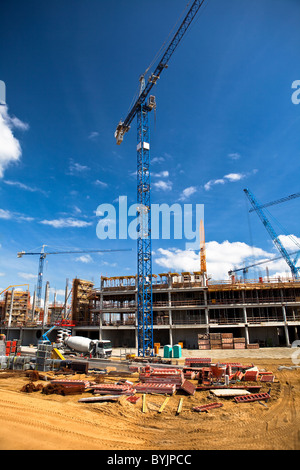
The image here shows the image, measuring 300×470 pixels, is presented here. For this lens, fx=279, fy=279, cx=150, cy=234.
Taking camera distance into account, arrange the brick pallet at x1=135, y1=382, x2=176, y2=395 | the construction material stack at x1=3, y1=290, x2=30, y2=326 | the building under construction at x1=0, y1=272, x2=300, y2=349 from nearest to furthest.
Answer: the brick pallet at x1=135, y1=382, x2=176, y2=395, the building under construction at x1=0, y1=272, x2=300, y2=349, the construction material stack at x1=3, y1=290, x2=30, y2=326

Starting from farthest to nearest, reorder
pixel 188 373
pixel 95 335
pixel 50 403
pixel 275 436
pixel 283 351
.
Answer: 1. pixel 95 335
2. pixel 283 351
3. pixel 188 373
4. pixel 50 403
5. pixel 275 436

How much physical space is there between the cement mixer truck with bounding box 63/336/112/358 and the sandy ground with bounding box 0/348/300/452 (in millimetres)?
15607

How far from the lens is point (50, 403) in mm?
13383

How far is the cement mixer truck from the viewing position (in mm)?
30359

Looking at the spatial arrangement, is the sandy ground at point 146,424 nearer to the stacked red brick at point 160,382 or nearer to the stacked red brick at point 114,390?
the stacked red brick at point 160,382

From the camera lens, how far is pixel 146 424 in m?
11.0

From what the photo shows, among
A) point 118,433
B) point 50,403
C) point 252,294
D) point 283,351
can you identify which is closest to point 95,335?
point 252,294

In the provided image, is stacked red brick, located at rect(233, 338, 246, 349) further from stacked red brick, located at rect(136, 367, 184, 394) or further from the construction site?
stacked red brick, located at rect(136, 367, 184, 394)

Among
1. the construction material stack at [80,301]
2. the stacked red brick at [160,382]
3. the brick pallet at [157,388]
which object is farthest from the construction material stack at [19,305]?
the brick pallet at [157,388]

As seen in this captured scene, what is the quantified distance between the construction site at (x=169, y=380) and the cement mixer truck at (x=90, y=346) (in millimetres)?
130

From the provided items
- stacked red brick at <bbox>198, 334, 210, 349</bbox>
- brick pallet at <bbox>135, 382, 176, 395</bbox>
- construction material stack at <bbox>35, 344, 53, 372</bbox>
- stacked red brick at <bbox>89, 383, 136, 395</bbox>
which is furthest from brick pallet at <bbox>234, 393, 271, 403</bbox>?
stacked red brick at <bbox>198, 334, 210, 349</bbox>

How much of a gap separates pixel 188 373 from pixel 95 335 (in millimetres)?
43817
